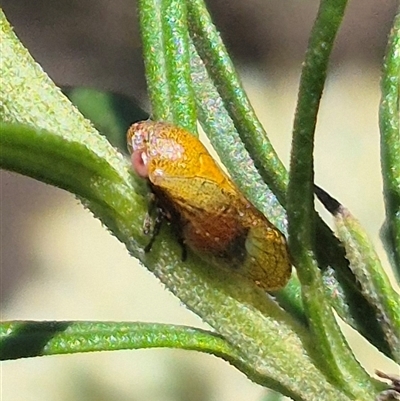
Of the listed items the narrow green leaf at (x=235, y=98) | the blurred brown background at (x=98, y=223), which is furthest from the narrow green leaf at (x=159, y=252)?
the blurred brown background at (x=98, y=223)

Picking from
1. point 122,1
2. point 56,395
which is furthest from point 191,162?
point 122,1

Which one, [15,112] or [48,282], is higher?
[48,282]

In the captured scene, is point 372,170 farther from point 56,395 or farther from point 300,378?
point 300,378

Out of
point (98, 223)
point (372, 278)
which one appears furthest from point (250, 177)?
point (98, 223)

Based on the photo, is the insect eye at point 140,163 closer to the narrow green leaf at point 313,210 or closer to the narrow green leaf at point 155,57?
the narrow green leaf at point 155,57

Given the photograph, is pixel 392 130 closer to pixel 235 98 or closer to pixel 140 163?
pixel 235 98

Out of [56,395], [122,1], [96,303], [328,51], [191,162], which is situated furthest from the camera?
[122,1]
